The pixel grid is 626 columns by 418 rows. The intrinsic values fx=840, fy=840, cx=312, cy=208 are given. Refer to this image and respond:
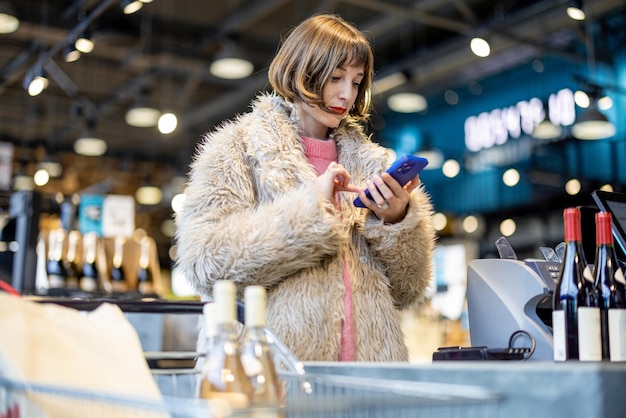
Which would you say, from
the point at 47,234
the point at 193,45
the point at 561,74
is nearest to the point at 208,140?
the point at 47,234

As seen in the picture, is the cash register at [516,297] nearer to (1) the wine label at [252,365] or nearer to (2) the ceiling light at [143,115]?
(1) the wine label at [252,365]

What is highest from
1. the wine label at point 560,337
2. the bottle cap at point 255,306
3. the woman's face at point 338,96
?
the woman's face at point 338,96

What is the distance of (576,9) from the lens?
18.1 ft

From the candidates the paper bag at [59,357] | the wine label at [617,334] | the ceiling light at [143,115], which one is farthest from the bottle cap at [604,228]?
the ceiling light at [143,115]

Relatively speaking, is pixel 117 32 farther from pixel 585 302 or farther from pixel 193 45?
pixel 585 302

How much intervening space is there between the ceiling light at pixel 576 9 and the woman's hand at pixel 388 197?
157 inches

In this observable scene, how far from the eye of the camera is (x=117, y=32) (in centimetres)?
843

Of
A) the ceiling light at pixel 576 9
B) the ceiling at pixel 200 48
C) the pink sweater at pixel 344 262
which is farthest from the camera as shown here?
the ceiling at pixel 200 48

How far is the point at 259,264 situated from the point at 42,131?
16.1 metres

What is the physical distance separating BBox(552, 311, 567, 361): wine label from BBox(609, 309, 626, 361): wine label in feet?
0.26

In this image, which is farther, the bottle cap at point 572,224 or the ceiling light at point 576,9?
the ceiling light at point 576,9

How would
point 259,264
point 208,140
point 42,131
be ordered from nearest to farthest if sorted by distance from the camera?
point 259,264, point 208,140, point 42,131

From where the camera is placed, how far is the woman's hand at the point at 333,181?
1.85 meters

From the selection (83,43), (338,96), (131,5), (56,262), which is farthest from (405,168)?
(83,43)
